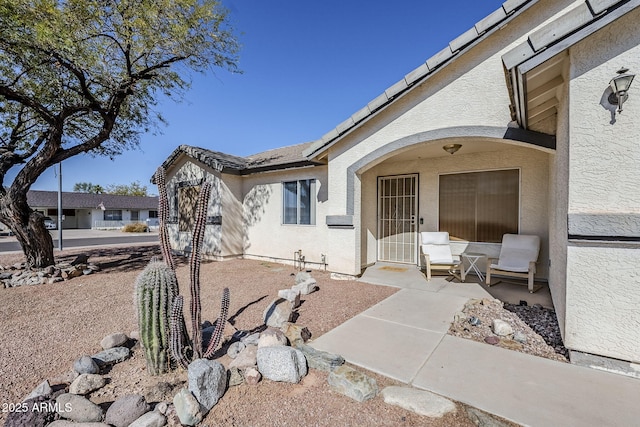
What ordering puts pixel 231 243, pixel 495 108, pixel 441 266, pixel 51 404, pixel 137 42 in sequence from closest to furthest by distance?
pixel 51 404 → pixel 495 108 → pixel 441 266 → pixel 137 42 → pixel 231 243

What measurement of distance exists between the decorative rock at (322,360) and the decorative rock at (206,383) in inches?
41.2

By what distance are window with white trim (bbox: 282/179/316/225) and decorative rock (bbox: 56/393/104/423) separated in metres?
7.23

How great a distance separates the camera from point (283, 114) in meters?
16.0

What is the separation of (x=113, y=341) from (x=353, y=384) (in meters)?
3.44

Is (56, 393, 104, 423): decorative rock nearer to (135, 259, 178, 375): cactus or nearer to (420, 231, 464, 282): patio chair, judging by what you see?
(135, 259, 178, 375): cactus

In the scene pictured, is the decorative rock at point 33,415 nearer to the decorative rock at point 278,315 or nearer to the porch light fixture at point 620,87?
the decorative rock at point 278,315

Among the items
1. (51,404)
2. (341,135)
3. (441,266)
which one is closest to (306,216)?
(341,135)

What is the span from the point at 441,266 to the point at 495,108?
3.97 metres

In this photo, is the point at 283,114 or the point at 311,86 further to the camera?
the point at 283,114

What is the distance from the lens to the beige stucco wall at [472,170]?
705cm

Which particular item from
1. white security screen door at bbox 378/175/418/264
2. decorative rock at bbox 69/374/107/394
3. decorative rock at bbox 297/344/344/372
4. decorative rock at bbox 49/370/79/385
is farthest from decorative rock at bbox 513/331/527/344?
decorative rock at bbox 49/370/79/385

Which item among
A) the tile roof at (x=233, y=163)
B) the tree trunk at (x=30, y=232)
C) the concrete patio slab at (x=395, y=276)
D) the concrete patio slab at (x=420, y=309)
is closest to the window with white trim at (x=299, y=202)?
the tile roof at (x=233, y=163)

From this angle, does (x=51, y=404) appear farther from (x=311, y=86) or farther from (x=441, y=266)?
(x=311, y=86)

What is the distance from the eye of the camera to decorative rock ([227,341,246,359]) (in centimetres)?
384
